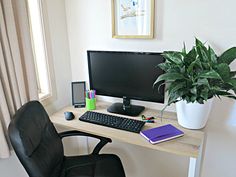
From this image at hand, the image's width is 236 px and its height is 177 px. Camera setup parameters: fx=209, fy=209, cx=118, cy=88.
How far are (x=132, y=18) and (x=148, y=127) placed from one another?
0.81 metres

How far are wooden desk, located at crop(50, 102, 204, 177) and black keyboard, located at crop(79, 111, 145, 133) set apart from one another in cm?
3

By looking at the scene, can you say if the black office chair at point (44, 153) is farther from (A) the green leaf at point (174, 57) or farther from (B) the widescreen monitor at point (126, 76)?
(A) the green leaf at point (174, 57)

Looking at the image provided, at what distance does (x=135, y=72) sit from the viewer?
1552 mm

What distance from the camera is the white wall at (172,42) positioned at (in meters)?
1.37

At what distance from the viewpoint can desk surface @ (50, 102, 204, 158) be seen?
3.97 ft

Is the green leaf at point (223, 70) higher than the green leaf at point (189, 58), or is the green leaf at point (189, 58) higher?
the green leaf at point (189, 58)

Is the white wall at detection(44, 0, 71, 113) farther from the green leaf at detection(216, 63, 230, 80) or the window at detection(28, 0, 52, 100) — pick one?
the green leaf at detection(216, 63, 230, 80)

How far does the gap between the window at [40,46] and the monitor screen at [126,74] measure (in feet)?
1.18

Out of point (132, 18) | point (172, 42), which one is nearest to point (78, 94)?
point (132, 18)

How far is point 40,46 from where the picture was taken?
1.66 m

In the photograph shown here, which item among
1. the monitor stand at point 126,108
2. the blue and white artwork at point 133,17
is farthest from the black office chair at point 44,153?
the blue and white artwork at point 133,17

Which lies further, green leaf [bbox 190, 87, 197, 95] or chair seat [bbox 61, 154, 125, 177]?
chair seat [bbox 61, 154, 125, 177]

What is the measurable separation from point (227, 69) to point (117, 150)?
4.01 feet

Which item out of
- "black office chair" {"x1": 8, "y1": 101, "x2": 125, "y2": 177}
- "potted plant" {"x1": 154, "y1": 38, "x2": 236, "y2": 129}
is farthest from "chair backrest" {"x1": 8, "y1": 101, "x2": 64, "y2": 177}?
"potted plant" {"x1": 154, "y1": 38, "x2": 236, "y2": 129}
